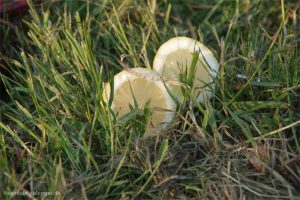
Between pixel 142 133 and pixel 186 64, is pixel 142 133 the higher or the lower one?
the lower one

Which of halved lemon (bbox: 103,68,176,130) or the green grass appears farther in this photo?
halved lemon (bbox: 103,68,176,130)

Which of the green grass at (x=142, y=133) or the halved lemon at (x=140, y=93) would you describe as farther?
the halved lemon at (x=140, y=93)

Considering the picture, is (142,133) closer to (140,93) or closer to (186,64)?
(140,93)

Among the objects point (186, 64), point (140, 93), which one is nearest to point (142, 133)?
point (140, 93)
